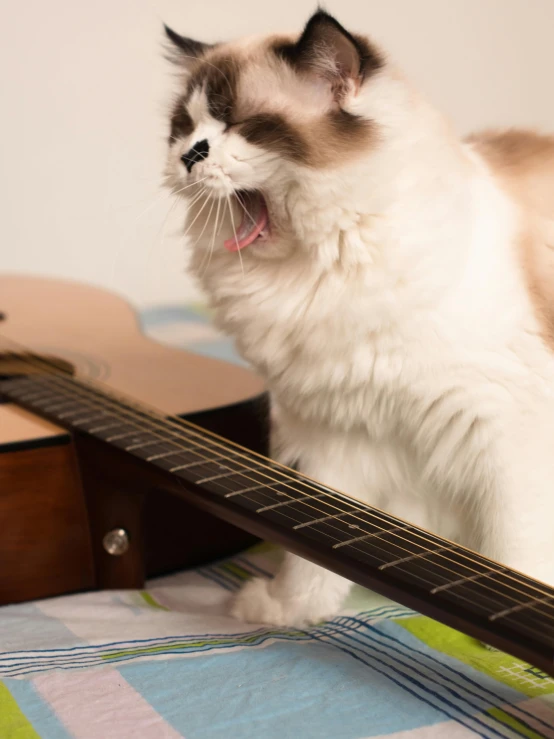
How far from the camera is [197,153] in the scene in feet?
3.18

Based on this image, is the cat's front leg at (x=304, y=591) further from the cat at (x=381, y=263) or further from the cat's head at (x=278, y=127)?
the cat's head at (x=278, y=127)

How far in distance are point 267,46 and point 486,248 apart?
1.16 feet

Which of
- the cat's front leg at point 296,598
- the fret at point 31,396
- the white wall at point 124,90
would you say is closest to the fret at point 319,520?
the cat's front leg at point 296,598

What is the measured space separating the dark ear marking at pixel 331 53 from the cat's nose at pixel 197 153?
0.13 metres

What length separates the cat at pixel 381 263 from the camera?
959 millimetres

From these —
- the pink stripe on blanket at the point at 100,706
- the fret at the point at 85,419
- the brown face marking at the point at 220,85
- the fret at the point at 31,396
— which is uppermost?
the brown face marking at the point at 220,85

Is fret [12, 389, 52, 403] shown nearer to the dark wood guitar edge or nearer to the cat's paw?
the dark wood guitar edge

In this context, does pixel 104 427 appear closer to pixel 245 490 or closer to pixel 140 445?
pixel 140 445

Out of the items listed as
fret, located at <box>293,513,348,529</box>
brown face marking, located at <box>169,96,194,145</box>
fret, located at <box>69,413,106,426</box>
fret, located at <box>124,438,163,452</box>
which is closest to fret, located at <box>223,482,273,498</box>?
fret, located at <box>293,513,348,529</box>

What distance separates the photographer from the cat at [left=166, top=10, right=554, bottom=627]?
959mm

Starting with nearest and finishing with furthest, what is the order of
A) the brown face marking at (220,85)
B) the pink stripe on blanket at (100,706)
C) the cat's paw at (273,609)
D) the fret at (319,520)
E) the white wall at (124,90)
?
the pink stripe on blanket at (100,706), the fret at (319,520), the brown face marking at (220,85), the cat's paw at (273,609), the white wall at (124,90)

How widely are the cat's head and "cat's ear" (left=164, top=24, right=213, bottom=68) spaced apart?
132mm

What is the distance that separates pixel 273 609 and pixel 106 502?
0.87ft

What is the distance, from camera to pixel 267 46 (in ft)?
3.38
